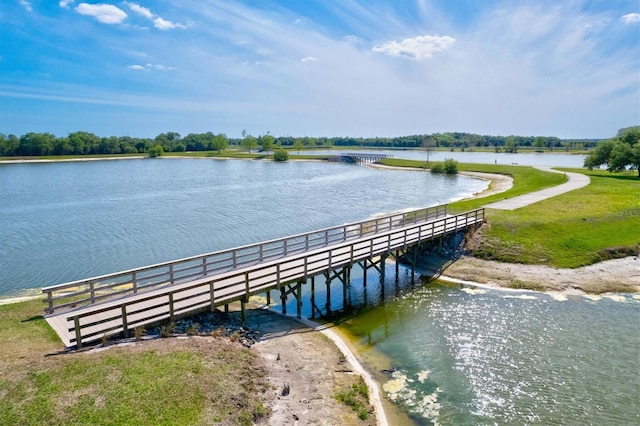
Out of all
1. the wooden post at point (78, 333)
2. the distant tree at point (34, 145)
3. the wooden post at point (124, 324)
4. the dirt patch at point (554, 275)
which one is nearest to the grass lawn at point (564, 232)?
the dirt patch at point (554, 275)

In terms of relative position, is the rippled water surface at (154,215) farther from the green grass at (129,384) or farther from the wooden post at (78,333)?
the green grass at (129,384)

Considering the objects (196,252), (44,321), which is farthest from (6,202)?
(44,321)

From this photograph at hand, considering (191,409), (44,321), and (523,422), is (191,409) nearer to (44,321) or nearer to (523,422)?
(44,321)

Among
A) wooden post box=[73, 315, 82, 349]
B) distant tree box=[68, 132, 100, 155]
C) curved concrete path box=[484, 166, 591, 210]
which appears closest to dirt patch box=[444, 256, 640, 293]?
curved concrete path box=[484, 166, 591, 210]

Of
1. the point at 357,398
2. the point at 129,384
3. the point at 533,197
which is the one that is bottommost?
the point at 357,398

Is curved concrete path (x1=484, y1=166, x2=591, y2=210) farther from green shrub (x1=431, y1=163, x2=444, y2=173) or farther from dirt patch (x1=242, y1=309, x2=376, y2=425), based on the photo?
green shrub (x1=431, y1=163, x2=444, y2=173)

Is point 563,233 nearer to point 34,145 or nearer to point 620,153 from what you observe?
point 620,153

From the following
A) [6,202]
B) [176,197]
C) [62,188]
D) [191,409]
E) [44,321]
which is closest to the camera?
[191,409]

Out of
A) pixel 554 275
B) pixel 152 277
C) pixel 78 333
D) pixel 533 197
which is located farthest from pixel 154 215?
pixel 533 197
